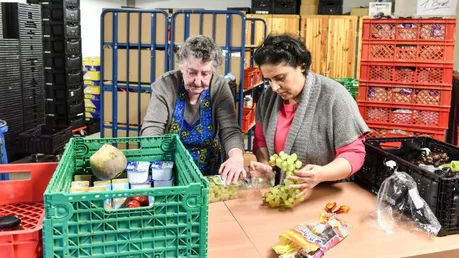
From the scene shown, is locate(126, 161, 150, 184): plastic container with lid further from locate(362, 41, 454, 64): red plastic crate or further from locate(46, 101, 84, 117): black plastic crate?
locate(46, 101, 84, 117): black plastic crate

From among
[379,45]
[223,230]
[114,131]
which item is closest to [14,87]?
[114,131]

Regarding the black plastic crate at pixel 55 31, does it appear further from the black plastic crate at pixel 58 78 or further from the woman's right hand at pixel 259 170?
the woman's right hand at pixel 259 170

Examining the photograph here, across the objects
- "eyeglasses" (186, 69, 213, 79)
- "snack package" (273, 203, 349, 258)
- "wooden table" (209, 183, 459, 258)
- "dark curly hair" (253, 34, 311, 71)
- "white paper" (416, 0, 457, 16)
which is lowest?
"wooden table" (209, 183, 459, 258)

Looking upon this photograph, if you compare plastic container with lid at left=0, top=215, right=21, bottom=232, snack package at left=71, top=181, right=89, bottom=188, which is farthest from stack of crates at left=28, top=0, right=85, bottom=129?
plastic container with lid at left=0, top=215, right=21, bottom=232

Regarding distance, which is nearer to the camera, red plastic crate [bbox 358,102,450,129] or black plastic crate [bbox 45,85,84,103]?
red plastic crate [bbox 358,102,450,129]

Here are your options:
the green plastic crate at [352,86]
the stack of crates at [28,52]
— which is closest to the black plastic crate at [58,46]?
the stack of crates at [28,52]

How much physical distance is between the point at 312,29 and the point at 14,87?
550 centimetres

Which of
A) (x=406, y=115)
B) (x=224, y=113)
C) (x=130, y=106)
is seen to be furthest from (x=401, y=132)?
(x=130, y=106)

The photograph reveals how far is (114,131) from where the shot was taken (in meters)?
4.84

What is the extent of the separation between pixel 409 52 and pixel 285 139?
7.88 feet

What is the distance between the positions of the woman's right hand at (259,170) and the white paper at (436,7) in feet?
8.80

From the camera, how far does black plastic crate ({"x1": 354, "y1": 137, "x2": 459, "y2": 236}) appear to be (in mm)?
1690

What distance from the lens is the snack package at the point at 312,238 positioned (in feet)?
4.71

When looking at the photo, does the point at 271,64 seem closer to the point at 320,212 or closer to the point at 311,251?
the point at 320,212
